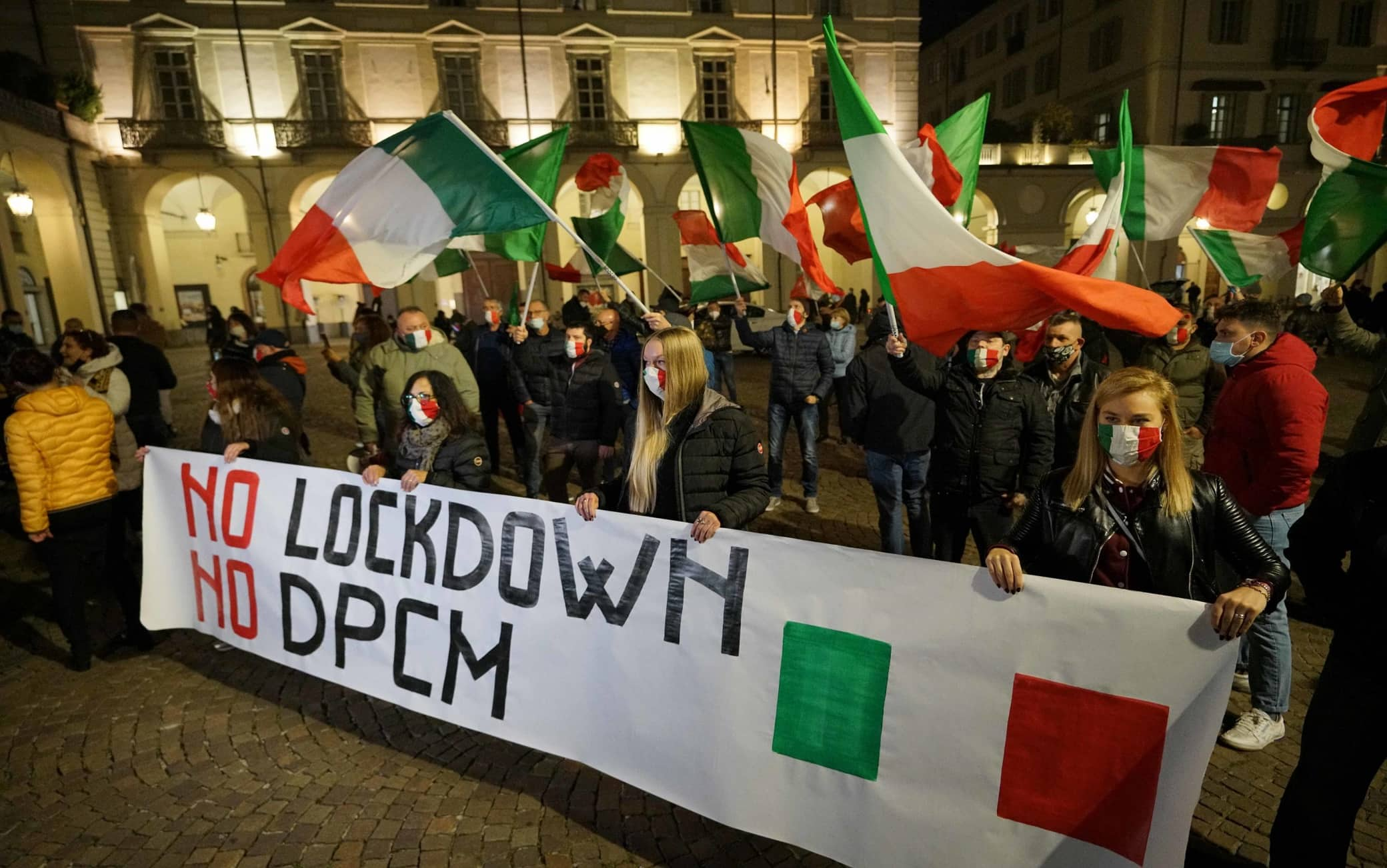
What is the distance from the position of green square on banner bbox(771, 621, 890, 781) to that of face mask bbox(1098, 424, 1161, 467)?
0.93 metres

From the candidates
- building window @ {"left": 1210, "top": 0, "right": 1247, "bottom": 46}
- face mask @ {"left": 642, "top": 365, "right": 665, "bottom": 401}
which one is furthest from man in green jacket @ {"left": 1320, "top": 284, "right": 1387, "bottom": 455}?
building window @ {"left": 1210, "top": 0, "right": 1247, "bottom": 46}

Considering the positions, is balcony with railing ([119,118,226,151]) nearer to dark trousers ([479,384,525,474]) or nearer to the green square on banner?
dark trousers ([479,384,525,474])

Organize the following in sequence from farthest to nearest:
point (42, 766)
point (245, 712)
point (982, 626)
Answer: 1. point (245, 712)
2. point (42, 766)
3. point (982, 626)

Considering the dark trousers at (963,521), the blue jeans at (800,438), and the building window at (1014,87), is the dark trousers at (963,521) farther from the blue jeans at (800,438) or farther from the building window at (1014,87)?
the building window at (1014,87)

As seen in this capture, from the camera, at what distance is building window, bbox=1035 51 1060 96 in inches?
1379

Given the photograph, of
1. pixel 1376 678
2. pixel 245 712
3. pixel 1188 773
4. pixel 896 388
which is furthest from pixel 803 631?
pixel 245 712

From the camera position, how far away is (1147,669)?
6.68ft

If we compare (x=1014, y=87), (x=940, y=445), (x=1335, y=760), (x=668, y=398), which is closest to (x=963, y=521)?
(x=940, y=445)

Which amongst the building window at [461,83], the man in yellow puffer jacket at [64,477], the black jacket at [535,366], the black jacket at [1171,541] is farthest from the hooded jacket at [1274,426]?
the building window at [461,83]

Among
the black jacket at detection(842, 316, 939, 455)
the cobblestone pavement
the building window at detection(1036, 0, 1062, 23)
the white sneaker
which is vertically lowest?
the cobblestone pavement

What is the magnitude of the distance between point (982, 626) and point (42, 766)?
4.08m

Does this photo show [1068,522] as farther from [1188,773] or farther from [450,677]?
[450,677]

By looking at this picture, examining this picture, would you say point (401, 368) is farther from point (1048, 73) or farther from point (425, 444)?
point (1048, 73)

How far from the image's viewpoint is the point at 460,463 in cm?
374
